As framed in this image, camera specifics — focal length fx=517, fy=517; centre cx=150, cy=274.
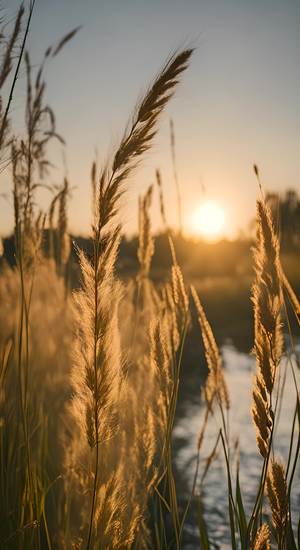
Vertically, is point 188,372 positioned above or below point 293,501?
above

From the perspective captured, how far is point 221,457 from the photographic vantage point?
370 cm

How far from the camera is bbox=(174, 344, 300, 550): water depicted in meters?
2.78

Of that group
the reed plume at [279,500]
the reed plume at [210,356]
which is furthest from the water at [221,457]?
the reed plume at [279,500]

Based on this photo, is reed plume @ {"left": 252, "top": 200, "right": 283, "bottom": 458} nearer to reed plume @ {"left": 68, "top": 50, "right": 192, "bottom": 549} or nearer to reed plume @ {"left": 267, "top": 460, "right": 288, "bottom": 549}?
reed plume @ {"left": 267, "top": 460, "right": 288, "bottom": 549}

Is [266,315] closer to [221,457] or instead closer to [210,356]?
[210,356]

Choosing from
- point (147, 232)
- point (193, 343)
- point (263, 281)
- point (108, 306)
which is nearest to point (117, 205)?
point (108, 306)

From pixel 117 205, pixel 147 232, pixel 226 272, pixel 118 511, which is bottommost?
pixel 118 511

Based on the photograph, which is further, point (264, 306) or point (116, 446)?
point (116, 446)

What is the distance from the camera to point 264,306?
983 mm

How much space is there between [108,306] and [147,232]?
2.83 ft

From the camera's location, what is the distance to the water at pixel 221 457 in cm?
278

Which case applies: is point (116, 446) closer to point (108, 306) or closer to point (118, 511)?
point (118, 511)

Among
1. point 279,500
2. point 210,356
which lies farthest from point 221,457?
point 279,500

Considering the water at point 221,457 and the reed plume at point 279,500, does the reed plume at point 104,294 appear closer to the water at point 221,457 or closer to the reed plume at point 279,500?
the reed plume at point 279,500
